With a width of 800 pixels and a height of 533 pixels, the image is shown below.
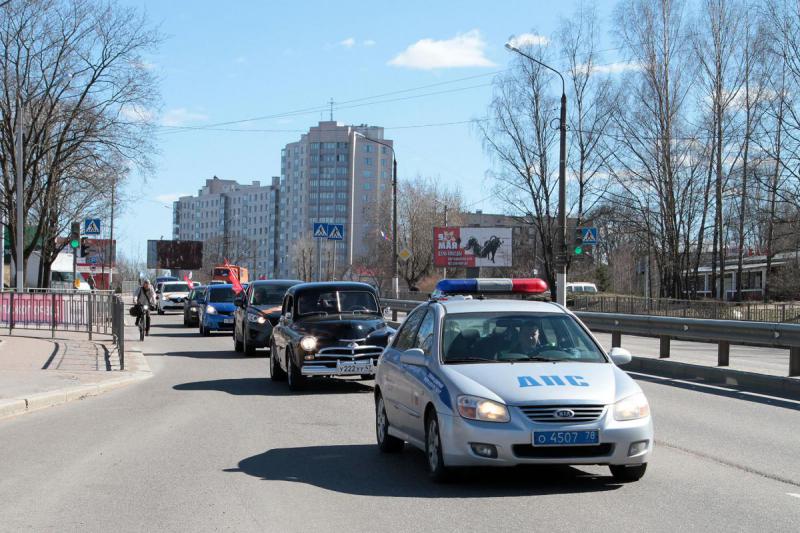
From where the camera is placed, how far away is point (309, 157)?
178625mm

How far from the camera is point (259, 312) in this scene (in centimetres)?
2220

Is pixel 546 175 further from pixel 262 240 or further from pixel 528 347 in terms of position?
pixel 262 240

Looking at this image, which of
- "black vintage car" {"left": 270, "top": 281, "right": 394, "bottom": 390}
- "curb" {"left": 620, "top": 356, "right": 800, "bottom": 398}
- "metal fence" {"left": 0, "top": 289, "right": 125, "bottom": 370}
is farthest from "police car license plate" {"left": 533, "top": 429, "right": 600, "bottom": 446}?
"metal fence" {"left": 0, "top": 289, "right": 125, "bottom": 370}

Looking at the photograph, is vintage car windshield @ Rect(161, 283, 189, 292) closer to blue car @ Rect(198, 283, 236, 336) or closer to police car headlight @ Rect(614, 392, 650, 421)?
blue car @ Rect(198, 283, 236, 336)

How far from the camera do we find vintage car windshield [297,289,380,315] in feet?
53.6

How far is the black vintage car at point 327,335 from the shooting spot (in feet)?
48.0

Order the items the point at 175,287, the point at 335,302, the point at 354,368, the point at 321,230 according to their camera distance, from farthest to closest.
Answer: the point at 175,287, the point at 321,230, the point at 335,302, the point at 354,368

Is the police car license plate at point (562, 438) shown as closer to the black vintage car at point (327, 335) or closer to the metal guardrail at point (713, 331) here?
the black vintage car at point (327, 335)

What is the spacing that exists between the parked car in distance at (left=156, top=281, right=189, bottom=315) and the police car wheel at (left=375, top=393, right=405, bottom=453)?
43.9 metres

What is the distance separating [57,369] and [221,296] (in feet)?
45.6

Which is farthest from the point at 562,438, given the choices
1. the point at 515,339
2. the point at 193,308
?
the point at 193,308

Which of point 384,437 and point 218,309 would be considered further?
point 218,309

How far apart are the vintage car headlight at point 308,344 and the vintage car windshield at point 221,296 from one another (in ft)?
57.7

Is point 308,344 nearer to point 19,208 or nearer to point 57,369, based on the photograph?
point 57,369
